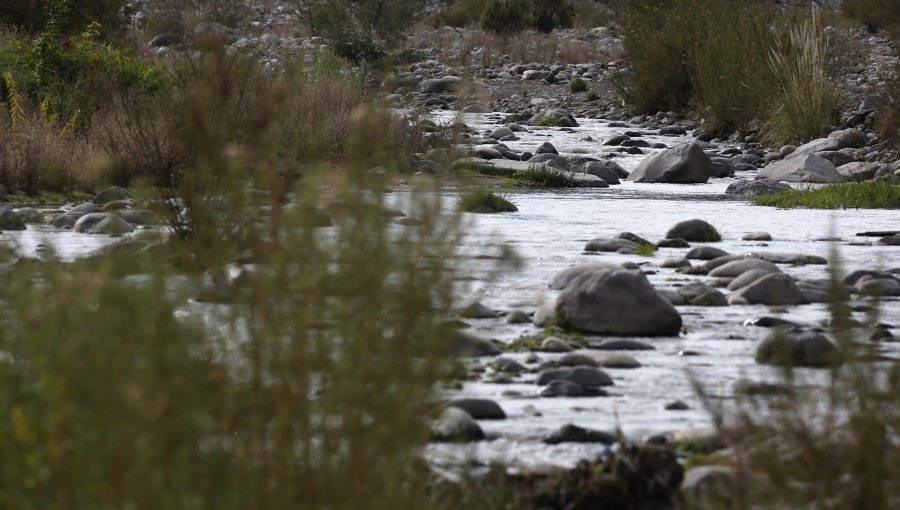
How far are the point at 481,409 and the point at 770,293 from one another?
2.69 meters

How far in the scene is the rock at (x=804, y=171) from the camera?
13797mm

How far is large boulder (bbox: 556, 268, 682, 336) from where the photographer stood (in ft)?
17.6

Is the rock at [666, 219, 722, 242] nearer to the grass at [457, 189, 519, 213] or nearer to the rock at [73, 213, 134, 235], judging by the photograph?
the grass at [457, 189, 519, 213]

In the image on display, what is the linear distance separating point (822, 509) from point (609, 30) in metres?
39.1

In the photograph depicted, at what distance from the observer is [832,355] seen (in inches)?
104

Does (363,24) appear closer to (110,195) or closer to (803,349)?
(110,195)

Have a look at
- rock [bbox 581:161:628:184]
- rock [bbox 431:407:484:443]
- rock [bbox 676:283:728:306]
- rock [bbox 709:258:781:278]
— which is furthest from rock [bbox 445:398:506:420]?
rock [bbox 581:161:628:184]

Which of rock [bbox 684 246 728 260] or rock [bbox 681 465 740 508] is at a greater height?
rock [bbox 681 465 740 508]

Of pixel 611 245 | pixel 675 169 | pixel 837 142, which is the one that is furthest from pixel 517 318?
pixel 837 142

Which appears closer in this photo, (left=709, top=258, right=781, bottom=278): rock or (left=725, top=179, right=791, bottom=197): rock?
(left=709, top=258, right=781, bottom=278): rock

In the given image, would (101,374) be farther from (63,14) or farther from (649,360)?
(63,14)

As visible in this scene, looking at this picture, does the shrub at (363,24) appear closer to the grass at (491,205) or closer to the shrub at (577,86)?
the shrub at (577,86)

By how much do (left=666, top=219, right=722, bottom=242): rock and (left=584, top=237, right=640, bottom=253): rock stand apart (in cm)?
69

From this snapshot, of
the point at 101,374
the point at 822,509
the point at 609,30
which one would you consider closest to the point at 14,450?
the point at 101,374
